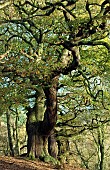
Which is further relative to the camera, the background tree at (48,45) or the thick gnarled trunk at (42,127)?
the thick gnarled trunk at (42,127)

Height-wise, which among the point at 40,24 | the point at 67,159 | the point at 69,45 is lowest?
the point at 67,159

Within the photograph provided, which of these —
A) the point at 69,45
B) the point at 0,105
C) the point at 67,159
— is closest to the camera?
the point at 69,45

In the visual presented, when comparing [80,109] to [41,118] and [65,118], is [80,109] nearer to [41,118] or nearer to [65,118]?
[65,118]

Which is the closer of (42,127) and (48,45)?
(48,45)

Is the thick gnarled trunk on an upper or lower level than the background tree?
lower

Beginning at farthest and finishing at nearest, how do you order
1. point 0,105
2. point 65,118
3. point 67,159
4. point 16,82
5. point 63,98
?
point 67,159, point 65,118, point 63,98, point 0,105, point 16,82

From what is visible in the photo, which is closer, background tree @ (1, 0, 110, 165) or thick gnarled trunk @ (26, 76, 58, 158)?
background tree @ (1, 0, 110, 165)

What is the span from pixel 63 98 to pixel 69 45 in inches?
452

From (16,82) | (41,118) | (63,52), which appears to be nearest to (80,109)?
(41,118)

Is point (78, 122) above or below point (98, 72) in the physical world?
below

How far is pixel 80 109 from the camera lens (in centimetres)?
2803

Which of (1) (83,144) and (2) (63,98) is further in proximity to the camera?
(1) (83,144)

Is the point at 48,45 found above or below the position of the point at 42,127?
above

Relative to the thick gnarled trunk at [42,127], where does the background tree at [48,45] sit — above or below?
above
